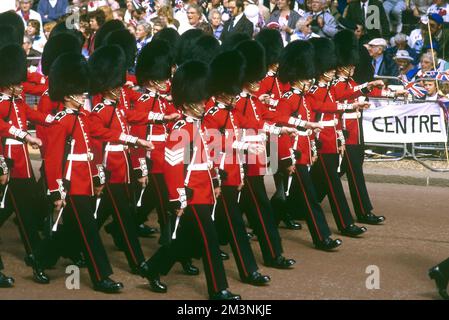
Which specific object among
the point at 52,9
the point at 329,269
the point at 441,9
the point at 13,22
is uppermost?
the point at 13,22

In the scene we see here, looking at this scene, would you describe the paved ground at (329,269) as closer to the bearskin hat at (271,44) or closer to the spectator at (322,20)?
the bearskin hat at (271,44)

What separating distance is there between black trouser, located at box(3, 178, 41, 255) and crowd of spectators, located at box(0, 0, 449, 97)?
4465 mm

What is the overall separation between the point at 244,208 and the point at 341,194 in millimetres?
1359

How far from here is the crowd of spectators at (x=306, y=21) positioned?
13773mm

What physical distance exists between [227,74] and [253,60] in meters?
0.73

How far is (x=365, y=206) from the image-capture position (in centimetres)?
1072

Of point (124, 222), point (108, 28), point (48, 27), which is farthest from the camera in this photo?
point (48, 27)

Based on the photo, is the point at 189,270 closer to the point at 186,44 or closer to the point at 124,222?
the point at 124,222

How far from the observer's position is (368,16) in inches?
598

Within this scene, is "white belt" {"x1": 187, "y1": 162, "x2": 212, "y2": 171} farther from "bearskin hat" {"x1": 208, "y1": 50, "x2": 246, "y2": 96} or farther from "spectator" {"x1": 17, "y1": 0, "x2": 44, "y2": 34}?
"spectator" {"x1": 17, "y1": 0, "x2": 44, "y2": 34}

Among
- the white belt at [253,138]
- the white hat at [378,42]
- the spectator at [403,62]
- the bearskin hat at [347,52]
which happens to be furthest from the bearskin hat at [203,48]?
the spectator at [403,62]

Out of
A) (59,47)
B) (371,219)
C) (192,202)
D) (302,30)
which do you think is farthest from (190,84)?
(302,30)
